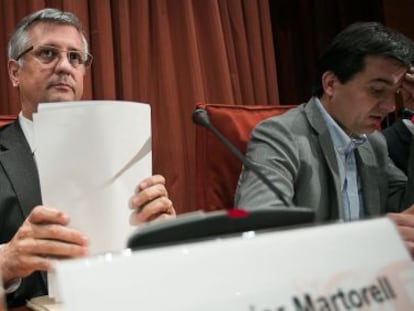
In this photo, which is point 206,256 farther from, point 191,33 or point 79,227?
point 191,33

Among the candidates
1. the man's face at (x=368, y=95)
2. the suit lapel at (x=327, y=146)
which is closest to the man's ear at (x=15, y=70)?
the suit lapel at (x=327, y=146)

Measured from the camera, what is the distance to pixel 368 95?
1.50 m

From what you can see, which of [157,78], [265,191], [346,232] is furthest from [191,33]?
[346,232]

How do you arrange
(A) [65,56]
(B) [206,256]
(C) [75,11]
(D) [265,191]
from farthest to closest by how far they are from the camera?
(C) [75,11] → (A) [65,56] → (D) [265,191] → (B) [206,256]

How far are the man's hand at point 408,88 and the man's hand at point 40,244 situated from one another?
1186mm

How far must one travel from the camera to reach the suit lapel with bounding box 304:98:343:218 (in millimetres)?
1337

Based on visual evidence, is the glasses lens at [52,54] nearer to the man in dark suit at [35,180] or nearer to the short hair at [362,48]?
the man in dark suit at [35,180]

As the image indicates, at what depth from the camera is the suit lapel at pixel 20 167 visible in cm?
114

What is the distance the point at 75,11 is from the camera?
5.90 ft

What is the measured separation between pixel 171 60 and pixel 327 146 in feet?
2.77

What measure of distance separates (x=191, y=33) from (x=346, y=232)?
5.42 feet

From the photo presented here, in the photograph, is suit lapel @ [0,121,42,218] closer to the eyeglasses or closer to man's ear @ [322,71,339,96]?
the eyeglasses

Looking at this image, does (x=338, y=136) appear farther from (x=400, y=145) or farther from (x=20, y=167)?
(x=20, y=167)

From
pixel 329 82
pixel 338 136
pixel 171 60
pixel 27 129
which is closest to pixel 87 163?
pixel 27 129
